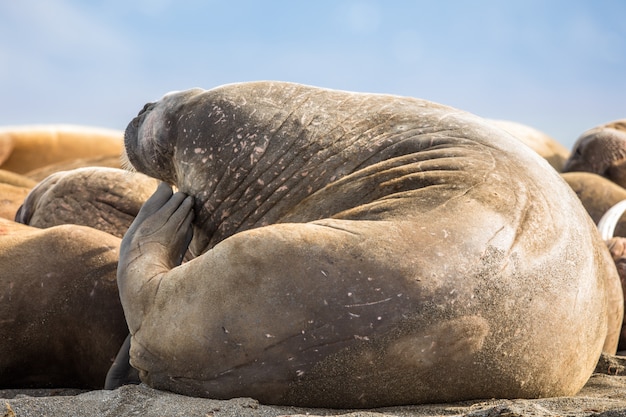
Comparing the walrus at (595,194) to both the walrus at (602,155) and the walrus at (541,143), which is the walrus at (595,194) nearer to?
the walrus at (602,155)

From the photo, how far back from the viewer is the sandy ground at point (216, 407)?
3.05 meters

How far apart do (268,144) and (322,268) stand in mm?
1161

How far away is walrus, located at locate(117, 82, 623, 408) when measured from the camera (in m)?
3.17

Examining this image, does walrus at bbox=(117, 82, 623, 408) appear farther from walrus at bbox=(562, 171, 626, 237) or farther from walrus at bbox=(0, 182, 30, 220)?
walrus at bbox=(562, 171, 626, 237)

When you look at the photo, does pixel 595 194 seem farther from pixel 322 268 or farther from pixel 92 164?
pixel 322 268

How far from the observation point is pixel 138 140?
4.79 meters

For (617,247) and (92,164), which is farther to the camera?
A: (92,164)

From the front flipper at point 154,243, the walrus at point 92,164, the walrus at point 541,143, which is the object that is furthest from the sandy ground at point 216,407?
the walrus at point 541,143

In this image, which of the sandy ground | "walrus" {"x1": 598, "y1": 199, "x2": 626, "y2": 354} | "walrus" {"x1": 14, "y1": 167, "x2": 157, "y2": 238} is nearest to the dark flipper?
the sandy ground

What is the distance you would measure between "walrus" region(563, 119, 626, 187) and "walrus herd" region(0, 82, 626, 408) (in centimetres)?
601

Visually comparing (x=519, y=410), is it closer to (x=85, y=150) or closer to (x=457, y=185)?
(x=457, y=185)

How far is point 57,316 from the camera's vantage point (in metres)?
4.20

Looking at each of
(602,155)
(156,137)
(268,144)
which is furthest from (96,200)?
(602,155)

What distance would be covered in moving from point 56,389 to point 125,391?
1038 mm
